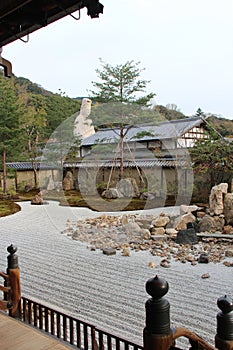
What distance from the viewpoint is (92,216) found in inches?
250

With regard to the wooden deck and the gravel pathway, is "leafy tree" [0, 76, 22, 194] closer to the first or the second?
the gravel pathway

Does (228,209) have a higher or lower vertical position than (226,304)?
lower

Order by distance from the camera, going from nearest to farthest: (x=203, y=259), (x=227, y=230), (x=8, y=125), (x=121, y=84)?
1. (x=203, y=259)
2. (x=227, y=230)
3. (x=121, y=84)
4. (x=8, y=125)

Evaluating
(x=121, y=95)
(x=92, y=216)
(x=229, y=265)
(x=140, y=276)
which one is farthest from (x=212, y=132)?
(x=140, y=276)

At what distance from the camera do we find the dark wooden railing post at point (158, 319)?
0.75 m

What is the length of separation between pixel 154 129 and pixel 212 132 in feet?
4.84

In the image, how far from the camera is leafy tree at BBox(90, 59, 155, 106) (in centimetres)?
708

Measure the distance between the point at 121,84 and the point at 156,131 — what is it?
1621mm

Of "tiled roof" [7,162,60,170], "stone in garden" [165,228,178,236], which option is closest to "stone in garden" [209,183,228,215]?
"stone in garden" [165,228,178,236]

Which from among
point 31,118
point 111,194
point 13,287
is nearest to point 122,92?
point 111,194

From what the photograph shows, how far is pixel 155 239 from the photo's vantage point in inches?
173

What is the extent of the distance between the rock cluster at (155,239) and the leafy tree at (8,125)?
12.2ft

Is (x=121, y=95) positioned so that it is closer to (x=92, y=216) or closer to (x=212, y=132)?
(x=212, y=132)

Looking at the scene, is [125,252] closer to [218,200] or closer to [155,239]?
[155,239]
